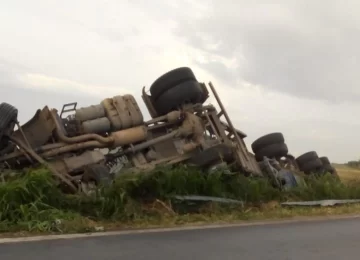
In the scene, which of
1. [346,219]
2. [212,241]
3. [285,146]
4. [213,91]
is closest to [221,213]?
[346,219]

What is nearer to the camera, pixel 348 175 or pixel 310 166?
pixel 310 166

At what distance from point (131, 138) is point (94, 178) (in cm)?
194

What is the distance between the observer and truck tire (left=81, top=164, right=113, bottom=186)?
40.5 feet

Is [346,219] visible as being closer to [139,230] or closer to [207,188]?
[207,188]

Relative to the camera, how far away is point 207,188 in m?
13.1

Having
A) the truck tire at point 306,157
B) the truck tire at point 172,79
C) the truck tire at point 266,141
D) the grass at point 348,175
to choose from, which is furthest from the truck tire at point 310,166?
the truck tire at point 172,79

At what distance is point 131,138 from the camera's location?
14289 millimetres

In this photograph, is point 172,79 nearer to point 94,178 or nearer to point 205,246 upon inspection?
point 94,178

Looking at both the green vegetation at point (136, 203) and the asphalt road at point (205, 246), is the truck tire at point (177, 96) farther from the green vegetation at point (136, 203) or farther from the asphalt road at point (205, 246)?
the asphalt road at point (205, 246)

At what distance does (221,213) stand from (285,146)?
6.83m

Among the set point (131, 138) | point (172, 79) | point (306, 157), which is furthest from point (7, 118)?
point (306, 157)

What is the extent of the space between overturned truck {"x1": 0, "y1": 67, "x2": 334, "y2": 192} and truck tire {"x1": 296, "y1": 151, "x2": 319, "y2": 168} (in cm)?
281

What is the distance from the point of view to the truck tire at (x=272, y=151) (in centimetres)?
1844

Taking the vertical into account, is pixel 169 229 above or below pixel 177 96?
below
